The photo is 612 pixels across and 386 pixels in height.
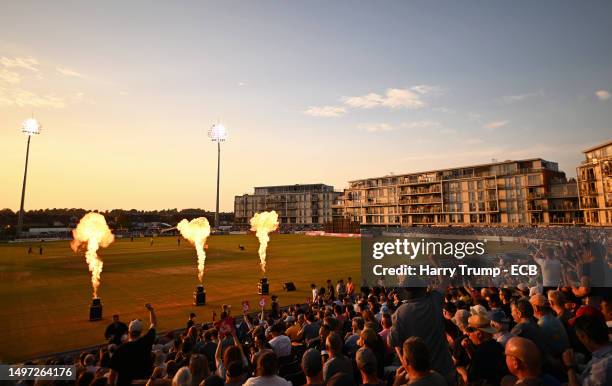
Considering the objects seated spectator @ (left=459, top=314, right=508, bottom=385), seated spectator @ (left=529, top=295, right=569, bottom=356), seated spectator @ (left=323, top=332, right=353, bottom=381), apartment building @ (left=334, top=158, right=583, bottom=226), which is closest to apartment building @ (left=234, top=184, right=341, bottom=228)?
apartment building @ (left=334, top=158, right=583, bottom=226)

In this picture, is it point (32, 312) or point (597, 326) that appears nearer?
point (597, 326)

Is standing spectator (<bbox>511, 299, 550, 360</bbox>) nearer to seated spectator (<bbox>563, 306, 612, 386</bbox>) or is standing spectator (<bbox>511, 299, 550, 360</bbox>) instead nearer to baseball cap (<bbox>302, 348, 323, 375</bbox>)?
seated spectator (<bbox>563, 306, 612, 386</bbox>)

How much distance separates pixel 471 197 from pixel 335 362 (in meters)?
87.8

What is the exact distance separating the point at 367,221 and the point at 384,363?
104 metres

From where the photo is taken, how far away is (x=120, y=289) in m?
26.8

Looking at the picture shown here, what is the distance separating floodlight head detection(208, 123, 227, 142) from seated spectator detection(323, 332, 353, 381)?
84523 mm

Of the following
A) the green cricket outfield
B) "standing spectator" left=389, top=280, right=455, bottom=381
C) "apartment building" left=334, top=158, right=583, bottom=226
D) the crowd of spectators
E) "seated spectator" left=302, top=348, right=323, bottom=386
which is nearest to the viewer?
the crowd of spectators

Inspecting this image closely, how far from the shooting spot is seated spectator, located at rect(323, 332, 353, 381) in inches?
197

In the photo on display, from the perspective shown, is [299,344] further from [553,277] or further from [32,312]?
[32,312]

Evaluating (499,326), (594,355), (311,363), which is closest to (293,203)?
(499,326)

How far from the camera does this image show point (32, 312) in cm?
2028

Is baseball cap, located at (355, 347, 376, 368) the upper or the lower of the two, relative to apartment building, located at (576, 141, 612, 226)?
lower

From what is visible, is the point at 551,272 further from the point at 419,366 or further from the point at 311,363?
the point at 311,363

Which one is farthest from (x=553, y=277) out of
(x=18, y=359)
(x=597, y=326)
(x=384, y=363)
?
(x=18, y=359)
